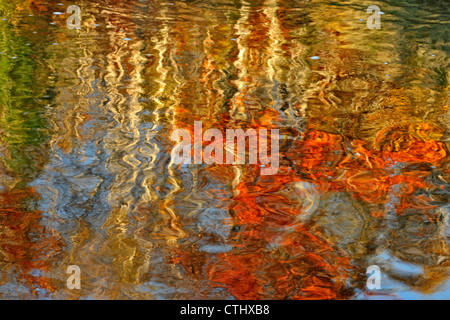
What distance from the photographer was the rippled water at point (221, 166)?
271 cm

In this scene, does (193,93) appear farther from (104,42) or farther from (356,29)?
(356,29)

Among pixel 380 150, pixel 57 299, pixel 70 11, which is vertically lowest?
pixel 57 299

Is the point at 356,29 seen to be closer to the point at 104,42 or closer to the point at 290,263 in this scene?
the point at 104,42

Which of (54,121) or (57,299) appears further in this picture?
(54,121)

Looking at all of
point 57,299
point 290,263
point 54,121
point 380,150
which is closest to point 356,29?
point 380,150

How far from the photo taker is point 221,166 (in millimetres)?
3723

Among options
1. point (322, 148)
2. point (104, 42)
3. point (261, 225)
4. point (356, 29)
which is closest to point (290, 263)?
point (261, 225)

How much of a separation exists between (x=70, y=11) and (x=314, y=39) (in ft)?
10.6

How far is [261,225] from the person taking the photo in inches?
122

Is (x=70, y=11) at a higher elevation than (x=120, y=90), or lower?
higher

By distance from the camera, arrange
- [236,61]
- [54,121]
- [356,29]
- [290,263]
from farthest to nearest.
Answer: [356,29] → [236,61] → [54,121] → [290,263]

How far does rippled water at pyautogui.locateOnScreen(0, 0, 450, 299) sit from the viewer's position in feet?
8.89

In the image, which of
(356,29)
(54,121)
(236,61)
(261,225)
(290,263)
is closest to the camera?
(290,263)

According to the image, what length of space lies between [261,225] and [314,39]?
386cm
